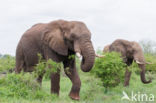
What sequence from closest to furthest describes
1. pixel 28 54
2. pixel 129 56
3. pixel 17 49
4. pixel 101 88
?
pixel 28 54 < pixel 17 49 < pixel 101 88 < pixel 129 56

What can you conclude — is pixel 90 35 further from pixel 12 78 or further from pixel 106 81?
pixel 106 81

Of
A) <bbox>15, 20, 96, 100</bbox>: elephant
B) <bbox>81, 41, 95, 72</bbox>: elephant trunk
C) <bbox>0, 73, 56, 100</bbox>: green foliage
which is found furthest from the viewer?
<bbox>15, 20, 96, 100</bbox>: elephant

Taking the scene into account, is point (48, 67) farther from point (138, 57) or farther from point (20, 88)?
point (138, 57)

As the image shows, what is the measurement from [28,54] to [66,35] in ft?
5.84

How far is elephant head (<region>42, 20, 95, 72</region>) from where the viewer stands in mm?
7445

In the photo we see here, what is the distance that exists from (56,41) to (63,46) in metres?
0.25

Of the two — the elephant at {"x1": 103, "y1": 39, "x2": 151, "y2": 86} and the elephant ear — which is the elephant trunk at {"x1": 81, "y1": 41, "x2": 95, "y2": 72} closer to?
the elephant ear

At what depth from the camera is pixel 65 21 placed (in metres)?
8.60

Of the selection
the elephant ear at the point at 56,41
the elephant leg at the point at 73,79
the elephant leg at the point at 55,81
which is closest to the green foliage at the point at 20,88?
the elephant leg at the point at 55,81

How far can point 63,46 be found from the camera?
26.7ft

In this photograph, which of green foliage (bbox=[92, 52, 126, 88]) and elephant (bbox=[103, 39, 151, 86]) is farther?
elephant (bbox=[103, 39, 151, 86])

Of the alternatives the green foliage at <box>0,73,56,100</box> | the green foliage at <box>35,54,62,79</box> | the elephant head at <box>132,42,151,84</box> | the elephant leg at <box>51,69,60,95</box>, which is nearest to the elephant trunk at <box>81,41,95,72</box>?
the green foliage at <box>35,54,62,79</box>

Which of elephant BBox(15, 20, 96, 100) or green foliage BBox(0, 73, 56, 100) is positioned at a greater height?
elephant BBox(15, 20, 96, 100)

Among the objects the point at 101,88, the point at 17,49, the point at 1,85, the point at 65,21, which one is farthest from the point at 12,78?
the point at 101,88
